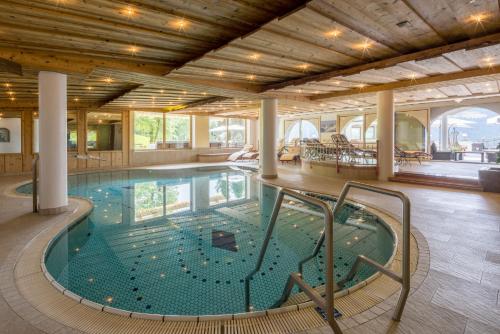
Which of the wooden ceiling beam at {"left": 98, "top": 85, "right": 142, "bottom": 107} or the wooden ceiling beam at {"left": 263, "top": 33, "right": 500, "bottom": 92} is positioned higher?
the wooden ceiling beam at {"left": 98, "top": 85, "right": 142, "bottom": 107}

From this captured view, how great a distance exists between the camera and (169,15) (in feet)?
12.2

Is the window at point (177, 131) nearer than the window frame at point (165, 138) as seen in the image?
No

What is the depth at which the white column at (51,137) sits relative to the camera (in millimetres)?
4910

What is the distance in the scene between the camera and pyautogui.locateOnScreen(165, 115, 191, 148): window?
1639cm

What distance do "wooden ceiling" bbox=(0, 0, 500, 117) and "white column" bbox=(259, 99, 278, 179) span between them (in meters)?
2.10

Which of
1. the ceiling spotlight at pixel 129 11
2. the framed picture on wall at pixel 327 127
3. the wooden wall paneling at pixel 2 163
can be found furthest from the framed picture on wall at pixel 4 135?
the framed picture on wall at pixel 327 127

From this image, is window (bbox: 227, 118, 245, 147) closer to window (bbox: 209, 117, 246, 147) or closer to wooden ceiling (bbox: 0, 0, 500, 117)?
window (bbox: 209, 117, 246, 147)

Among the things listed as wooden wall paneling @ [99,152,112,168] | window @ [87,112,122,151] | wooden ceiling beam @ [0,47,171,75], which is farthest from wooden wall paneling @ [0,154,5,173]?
wooden ceiling beam @ [0,47,171,75]

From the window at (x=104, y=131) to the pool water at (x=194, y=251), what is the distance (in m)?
7.99

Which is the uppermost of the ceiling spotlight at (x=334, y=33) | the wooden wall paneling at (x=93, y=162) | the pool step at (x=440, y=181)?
the ceiling spotlight at (x=334, y=33)

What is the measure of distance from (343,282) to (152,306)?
194 centimetres

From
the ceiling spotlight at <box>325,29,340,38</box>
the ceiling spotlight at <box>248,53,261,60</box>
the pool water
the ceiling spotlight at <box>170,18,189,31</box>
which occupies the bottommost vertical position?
the pool water

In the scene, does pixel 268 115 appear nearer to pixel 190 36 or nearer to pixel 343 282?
pixel 190 36

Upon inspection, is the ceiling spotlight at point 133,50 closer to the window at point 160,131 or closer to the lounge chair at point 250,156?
the window at point 160,131
